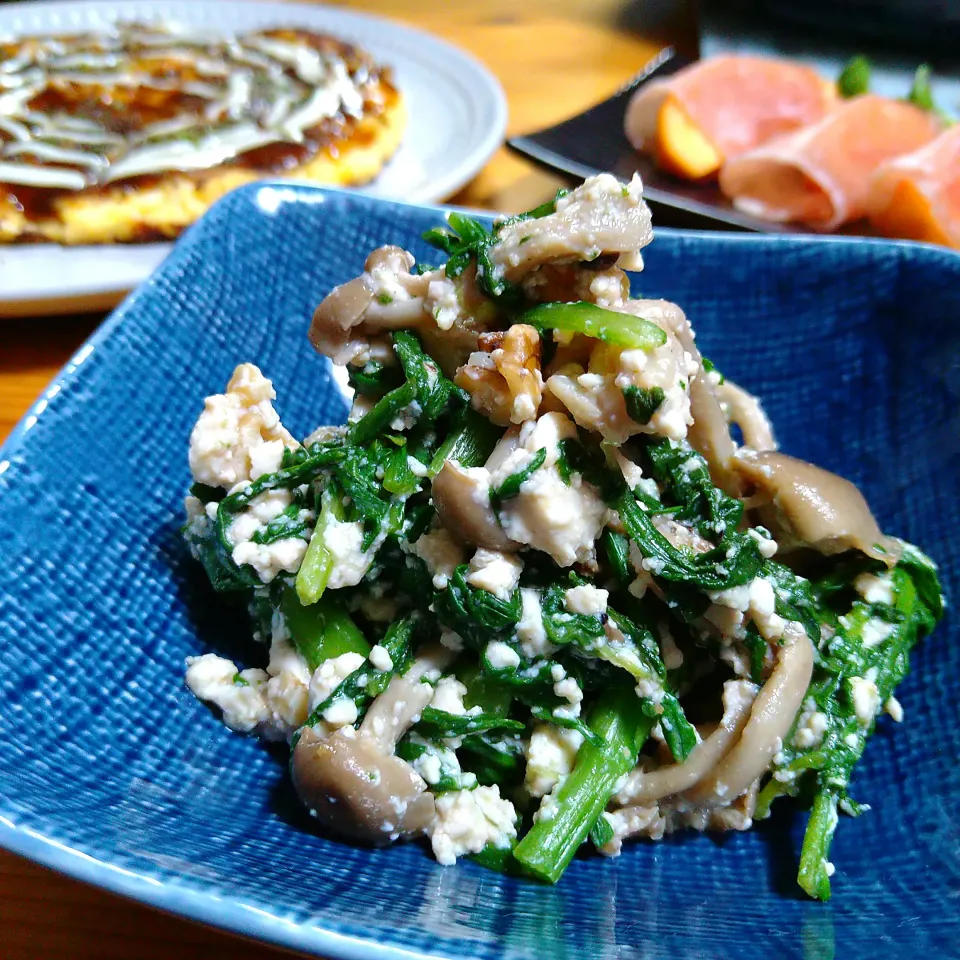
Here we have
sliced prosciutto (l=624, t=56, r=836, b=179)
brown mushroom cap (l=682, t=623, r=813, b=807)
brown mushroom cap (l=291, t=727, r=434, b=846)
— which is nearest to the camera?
brown mushroom cap (l=291, t=727, r=434, b=846)

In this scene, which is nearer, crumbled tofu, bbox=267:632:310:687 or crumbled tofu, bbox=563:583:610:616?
crumbled tofu, bbox=563:583:610:616

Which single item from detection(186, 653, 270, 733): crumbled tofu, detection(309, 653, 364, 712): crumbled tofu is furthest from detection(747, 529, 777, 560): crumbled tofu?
detection(186, 653, 270, 733): crumbled tofu

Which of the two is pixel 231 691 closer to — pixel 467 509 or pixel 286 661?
pixel 286 661

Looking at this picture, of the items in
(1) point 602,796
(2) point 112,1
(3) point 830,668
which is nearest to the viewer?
(1) point 602,796

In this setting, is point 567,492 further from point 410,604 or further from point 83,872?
Result: point 83,872

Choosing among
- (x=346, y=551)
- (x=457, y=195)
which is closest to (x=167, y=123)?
(x=457, y=195)

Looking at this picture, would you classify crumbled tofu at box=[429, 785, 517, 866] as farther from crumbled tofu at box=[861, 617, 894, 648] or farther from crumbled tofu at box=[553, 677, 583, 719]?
crumbled tofu at box=[861, 617, 894, 648]

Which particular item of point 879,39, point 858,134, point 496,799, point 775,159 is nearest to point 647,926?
point 496,799
